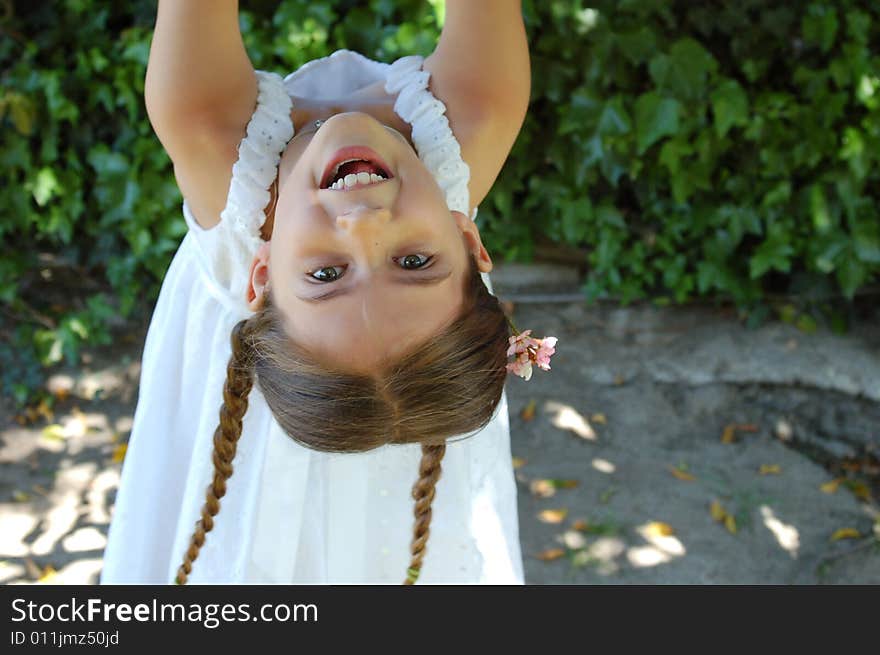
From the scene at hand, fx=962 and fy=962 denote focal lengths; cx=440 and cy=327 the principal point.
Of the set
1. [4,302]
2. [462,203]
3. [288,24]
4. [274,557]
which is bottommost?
[274,557]

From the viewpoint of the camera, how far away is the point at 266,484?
202 centimetres

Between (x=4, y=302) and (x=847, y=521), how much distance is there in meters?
3.30

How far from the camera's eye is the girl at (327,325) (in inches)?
59.9

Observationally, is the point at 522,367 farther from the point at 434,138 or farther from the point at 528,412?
the point at 528,412

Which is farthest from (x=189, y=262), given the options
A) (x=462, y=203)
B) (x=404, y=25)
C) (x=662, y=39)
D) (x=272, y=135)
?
(x=662, y=39)

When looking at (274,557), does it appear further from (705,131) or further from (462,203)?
(705,131)

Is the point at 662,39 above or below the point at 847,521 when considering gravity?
above

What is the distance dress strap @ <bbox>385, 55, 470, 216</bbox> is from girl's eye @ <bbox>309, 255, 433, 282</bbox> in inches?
9.1

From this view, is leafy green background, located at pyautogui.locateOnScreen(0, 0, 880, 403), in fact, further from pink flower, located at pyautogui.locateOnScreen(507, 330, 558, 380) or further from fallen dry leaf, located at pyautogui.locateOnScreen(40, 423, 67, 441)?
pink flower, located at pyautogui.locateOnScreen(507, 330, 558, 380)

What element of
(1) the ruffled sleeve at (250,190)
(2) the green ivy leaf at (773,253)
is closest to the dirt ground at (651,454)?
(2) the green ivy leaf at (773,253)

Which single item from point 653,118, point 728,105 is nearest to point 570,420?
point 653,118

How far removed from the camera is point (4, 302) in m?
3.87

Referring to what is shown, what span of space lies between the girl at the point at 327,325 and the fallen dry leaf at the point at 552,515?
106 centimetres

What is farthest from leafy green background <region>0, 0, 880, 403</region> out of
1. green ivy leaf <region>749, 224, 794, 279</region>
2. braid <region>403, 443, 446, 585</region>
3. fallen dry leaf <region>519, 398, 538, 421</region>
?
braid <region>403, 443, 446, 585</region>
